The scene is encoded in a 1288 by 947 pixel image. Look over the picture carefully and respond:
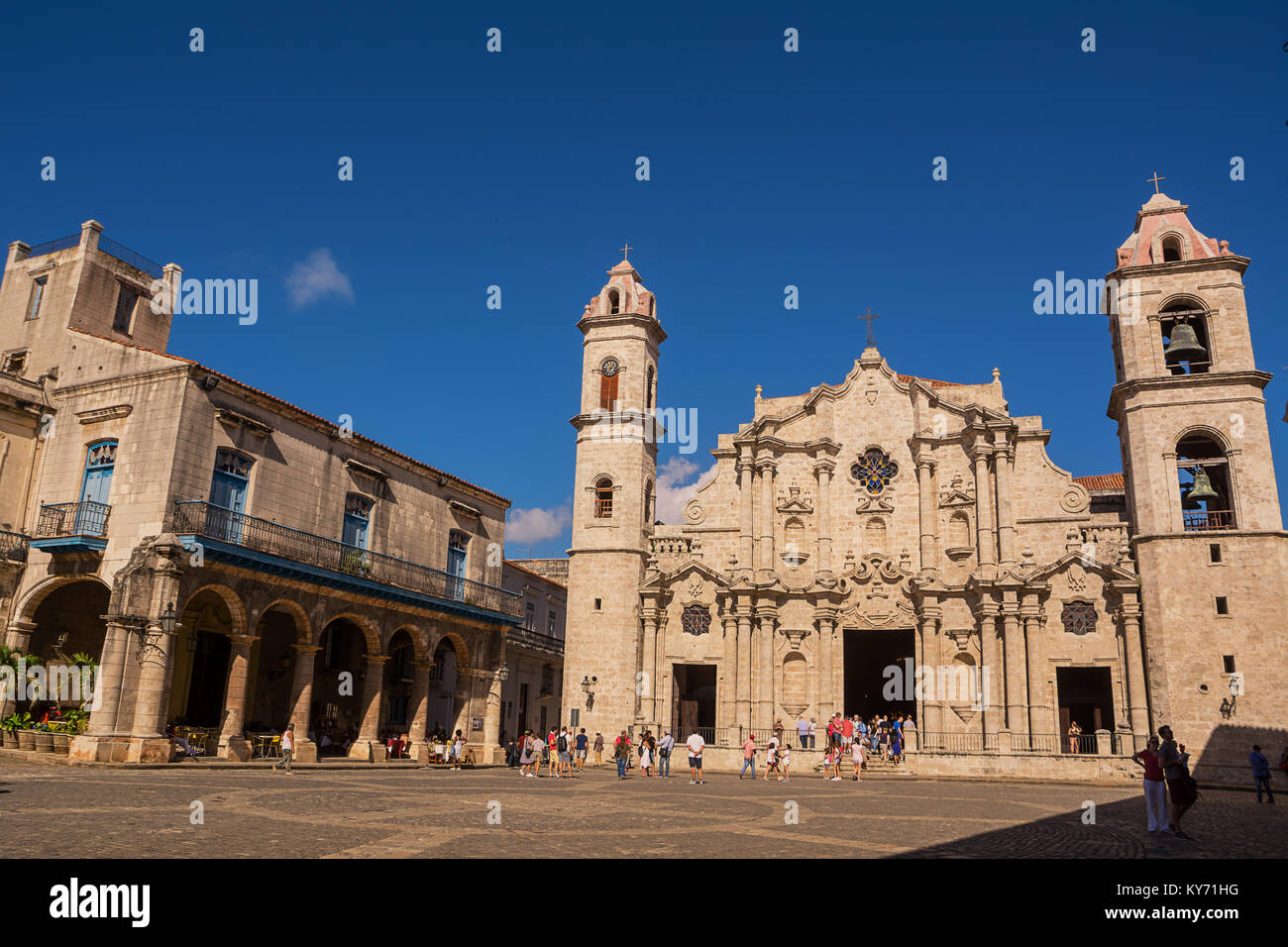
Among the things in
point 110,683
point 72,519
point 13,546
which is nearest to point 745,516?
point 72,519

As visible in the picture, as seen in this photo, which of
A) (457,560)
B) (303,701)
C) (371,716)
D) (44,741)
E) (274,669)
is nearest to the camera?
(44,741)

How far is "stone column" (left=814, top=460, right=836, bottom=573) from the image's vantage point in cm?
3672

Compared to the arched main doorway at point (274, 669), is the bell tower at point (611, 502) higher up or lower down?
higher up

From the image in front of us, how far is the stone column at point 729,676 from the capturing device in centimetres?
3581

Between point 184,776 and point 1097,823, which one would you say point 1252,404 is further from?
point 184,776

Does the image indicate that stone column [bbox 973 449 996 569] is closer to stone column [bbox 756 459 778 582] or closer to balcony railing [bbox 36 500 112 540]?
stone column [bbox 756 459 778 582]

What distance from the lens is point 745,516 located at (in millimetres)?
37812

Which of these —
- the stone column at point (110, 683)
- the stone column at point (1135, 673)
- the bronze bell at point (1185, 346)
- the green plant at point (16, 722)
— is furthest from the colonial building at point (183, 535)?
the bronze bell at point (1185, 346)

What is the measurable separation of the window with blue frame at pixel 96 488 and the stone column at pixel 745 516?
869 inches

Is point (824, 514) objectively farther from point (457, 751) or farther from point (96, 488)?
point (96, 488)

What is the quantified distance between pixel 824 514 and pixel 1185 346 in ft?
44.9

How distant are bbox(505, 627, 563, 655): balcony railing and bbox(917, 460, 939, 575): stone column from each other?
16770 mm

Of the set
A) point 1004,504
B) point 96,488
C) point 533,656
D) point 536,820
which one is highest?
point 1004,504

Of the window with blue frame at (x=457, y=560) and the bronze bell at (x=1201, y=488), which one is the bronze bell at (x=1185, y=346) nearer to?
the bronze bell at (x=1201, y=488)
